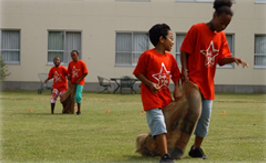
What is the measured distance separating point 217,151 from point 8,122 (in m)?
5.72

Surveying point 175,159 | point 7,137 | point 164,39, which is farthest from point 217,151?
point 7,137

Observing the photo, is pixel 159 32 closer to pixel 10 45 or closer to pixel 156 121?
pixel 156 121

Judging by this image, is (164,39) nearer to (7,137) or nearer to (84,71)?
(7,137)

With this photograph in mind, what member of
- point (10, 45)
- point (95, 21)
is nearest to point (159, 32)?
point (95, 21)

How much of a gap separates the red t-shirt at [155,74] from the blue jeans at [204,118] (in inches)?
18.3

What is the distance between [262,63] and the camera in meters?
31.1

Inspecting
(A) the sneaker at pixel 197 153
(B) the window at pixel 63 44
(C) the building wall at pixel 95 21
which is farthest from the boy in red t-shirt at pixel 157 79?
(B) the window at pixel 63 44

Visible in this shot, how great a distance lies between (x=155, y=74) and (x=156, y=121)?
0.60 m

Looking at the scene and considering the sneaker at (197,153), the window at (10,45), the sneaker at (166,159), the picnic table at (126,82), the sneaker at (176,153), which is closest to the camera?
the sneaker at (166,159)

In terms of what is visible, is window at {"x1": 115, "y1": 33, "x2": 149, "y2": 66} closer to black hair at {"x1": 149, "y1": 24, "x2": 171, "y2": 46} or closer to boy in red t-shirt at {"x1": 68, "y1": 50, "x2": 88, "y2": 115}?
boy in red t-shirt at {"x1": 68, "y1": 50, "x2": 88, "y2": 115}

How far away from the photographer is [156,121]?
21.1 feet

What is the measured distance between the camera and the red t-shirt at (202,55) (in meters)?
6.61

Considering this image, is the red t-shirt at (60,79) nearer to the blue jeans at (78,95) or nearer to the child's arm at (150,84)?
the blue jeans at (78,95)

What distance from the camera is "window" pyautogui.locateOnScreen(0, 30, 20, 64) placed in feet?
97.8
